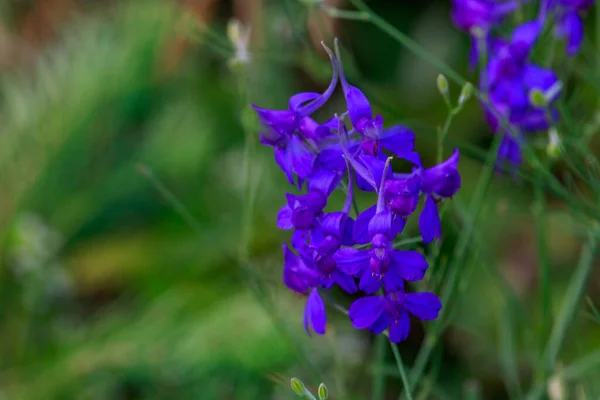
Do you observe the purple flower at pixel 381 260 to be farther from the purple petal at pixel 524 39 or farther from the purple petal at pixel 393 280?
the purple petal at pixel 524 39

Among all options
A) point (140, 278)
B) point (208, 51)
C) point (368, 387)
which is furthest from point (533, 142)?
point (208, 51)

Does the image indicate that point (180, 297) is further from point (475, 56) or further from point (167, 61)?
point (475, 56)

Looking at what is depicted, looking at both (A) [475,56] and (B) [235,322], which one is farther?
(B) [235,322]

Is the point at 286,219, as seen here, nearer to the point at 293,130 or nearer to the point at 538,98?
the point at 293,130

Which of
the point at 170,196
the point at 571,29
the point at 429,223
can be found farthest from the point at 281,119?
the point at 571,29

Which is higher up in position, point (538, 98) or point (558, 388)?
point (538, 98)

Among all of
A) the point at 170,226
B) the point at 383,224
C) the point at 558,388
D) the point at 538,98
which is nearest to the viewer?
the point at 383,224
